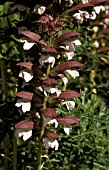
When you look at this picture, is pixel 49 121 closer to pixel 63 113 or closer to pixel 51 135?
pixel 51 135

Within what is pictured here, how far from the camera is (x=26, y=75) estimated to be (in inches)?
73.1

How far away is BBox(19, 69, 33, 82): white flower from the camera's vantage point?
1.85m

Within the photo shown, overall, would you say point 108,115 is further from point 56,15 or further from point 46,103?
point 56,15

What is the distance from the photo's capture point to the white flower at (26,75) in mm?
1853

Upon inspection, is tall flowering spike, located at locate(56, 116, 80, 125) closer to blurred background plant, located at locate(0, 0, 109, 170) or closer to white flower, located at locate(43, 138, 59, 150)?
white flower, located at locate(43, 138, 59, 150)

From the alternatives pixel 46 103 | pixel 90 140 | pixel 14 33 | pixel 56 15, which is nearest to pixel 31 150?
pixel 90 140

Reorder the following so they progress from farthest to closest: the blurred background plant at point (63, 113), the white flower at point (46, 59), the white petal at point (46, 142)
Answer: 1. the blurred background plant at point (63, 113)
2. the white petal at point (46, 142)
3. the white flower at point (46, 59)

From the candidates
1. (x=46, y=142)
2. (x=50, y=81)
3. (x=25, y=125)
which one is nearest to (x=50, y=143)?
(x=46, y=142)

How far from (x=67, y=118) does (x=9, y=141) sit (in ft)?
1.97

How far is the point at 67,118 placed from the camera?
1.94 metres

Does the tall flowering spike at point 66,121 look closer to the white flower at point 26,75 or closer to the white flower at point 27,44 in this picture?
the white flower at point 26,75

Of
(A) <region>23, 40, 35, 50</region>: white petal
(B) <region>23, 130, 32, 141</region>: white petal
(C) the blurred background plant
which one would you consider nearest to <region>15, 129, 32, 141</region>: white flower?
(B) <region>23, 130, 32, 141</region>: white petal

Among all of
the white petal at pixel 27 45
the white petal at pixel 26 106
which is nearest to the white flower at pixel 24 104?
the white petal at pixel 26 106

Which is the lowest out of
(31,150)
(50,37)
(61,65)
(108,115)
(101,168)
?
(101,168)
